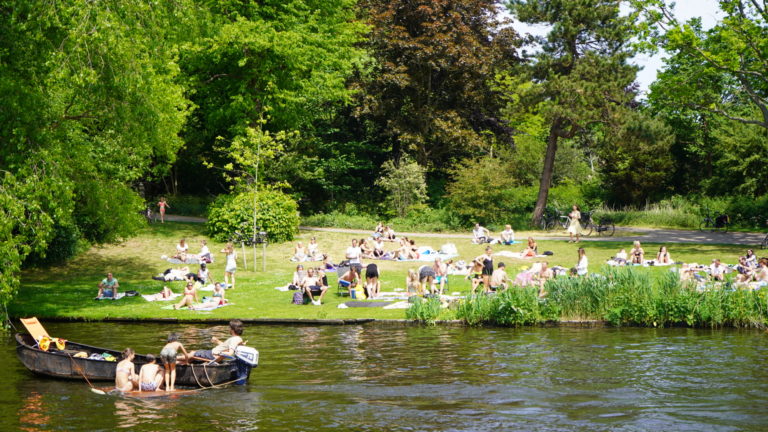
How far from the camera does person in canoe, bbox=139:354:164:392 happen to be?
1703cm

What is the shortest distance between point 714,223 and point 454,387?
3462cm

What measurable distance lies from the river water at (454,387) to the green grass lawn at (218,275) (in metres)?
3.36

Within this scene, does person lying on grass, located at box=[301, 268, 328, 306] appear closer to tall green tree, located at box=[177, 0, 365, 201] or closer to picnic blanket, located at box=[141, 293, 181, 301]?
picnic blanket, located at box=[141, 293, 181, 301]

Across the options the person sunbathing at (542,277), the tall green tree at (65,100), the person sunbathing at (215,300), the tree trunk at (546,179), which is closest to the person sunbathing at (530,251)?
the person sunbathing at (542,277)

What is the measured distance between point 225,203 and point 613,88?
21.4m

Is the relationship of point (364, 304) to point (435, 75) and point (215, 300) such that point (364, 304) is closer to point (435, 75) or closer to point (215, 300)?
point (215, 300)

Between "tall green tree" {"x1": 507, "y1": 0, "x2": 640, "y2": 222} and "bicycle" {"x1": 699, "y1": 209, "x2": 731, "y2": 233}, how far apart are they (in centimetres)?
846

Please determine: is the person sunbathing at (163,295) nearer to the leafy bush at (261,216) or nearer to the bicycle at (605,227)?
the leafy bush at (261,216)

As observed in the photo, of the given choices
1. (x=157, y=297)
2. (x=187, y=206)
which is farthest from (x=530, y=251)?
(x=187, y=206)

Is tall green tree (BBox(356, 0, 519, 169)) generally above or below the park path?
above

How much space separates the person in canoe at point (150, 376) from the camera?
55.9 ft

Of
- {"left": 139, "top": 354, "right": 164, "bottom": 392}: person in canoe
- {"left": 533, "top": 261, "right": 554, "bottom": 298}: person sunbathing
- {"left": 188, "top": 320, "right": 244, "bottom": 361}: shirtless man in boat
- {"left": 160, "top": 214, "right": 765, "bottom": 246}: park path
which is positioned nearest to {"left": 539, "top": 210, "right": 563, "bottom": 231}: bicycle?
{"left": 160, "top": 214, "right": 765, "bottom": 246}: park path

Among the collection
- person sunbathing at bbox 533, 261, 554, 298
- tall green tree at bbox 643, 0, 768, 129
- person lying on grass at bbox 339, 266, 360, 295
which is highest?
tall green tree at bbox 643, 0, 768, 129

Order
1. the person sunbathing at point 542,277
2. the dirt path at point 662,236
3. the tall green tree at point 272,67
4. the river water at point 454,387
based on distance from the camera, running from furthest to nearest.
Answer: the tall green tree at point 272,67 < the dirt path at point 662,236 < the person sunbathing at point 542,277 < the river water at point 454,387
